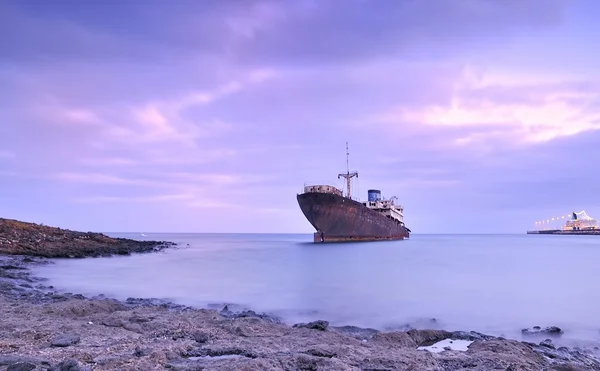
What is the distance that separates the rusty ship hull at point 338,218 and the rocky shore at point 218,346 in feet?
125

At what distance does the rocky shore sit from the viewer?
5.11 metres

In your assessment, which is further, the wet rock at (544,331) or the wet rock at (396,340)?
the wet rock at (544,331)

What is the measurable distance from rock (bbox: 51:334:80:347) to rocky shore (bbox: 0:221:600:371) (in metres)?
0.01

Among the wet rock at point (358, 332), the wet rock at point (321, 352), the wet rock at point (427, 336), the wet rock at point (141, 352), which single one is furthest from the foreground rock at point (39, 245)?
the wet rock at point (321, 352)

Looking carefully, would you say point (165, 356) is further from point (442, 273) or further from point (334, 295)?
point (442, 273)

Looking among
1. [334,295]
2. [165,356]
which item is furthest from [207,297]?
[165,356]

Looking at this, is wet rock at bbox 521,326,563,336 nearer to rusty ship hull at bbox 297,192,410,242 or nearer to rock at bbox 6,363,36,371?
rock at bbox 6,363,36,371

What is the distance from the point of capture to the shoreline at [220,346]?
5.15 metres

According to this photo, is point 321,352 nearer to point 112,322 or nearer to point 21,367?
point 21,367

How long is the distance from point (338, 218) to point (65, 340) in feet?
148

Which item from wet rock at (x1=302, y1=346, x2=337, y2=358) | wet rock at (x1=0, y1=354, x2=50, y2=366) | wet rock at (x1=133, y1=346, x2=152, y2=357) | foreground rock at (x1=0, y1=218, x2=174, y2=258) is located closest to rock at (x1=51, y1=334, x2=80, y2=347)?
wet rock at (x1=0, y1=354, x2=50, y2=366)

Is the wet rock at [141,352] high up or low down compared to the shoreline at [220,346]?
up

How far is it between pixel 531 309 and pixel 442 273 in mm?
11153

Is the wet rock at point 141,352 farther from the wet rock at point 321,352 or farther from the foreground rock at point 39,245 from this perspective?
the foreground rock at point 39,245
